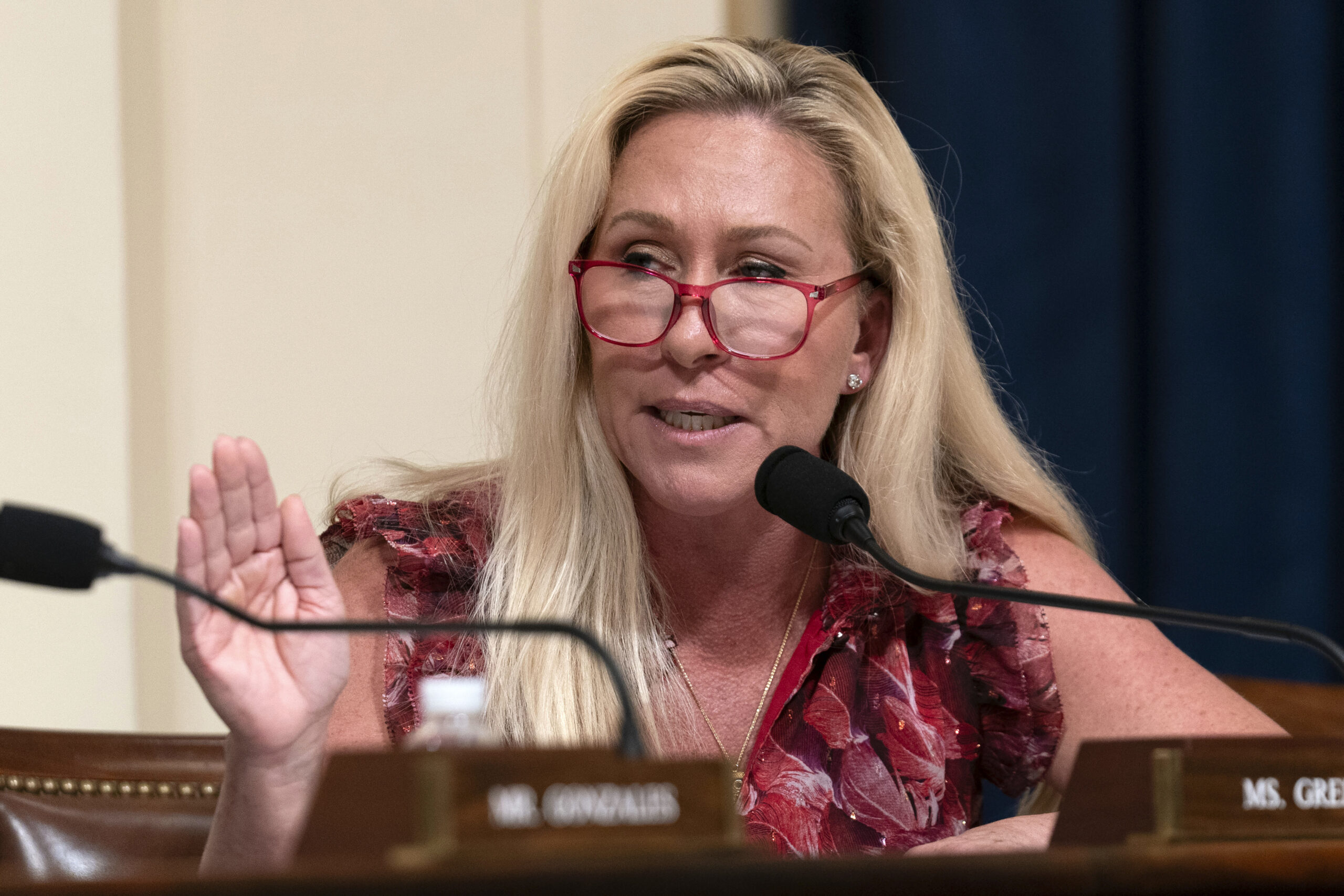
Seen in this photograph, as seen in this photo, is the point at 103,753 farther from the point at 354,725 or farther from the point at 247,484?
the point at 247,484

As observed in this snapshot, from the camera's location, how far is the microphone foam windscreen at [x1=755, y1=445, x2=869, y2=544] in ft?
3.19

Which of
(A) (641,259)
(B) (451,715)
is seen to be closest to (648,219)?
(A) (641,259)

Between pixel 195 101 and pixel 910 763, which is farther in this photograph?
pixel 195 101

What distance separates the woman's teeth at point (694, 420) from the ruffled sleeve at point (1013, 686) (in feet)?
1.11

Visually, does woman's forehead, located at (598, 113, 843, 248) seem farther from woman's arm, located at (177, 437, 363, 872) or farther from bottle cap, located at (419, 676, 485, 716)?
bottle cap, located at (419, 676, 485, 716)

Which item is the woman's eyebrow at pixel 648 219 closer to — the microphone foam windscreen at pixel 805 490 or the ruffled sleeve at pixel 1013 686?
the microphone foam windscreen at pixel 805 490

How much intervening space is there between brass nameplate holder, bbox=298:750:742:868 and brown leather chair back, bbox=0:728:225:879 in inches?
24.8

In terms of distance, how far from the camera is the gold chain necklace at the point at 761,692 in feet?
4.41

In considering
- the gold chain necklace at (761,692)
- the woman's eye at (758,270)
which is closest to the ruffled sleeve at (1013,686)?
the gold chain necklace at (761,692)

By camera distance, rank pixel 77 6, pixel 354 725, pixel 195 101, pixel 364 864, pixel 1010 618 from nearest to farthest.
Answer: pixel 364 864 → pixel 354 725 → pixel 1010 618 → pixel 77 6 → pixel 195 101

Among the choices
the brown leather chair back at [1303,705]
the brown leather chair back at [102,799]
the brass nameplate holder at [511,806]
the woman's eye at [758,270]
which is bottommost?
the brown leather chair back at [1303,705]

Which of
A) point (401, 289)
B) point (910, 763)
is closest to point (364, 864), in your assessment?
point (910, 763)

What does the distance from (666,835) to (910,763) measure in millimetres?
878

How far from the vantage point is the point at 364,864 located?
46cm
